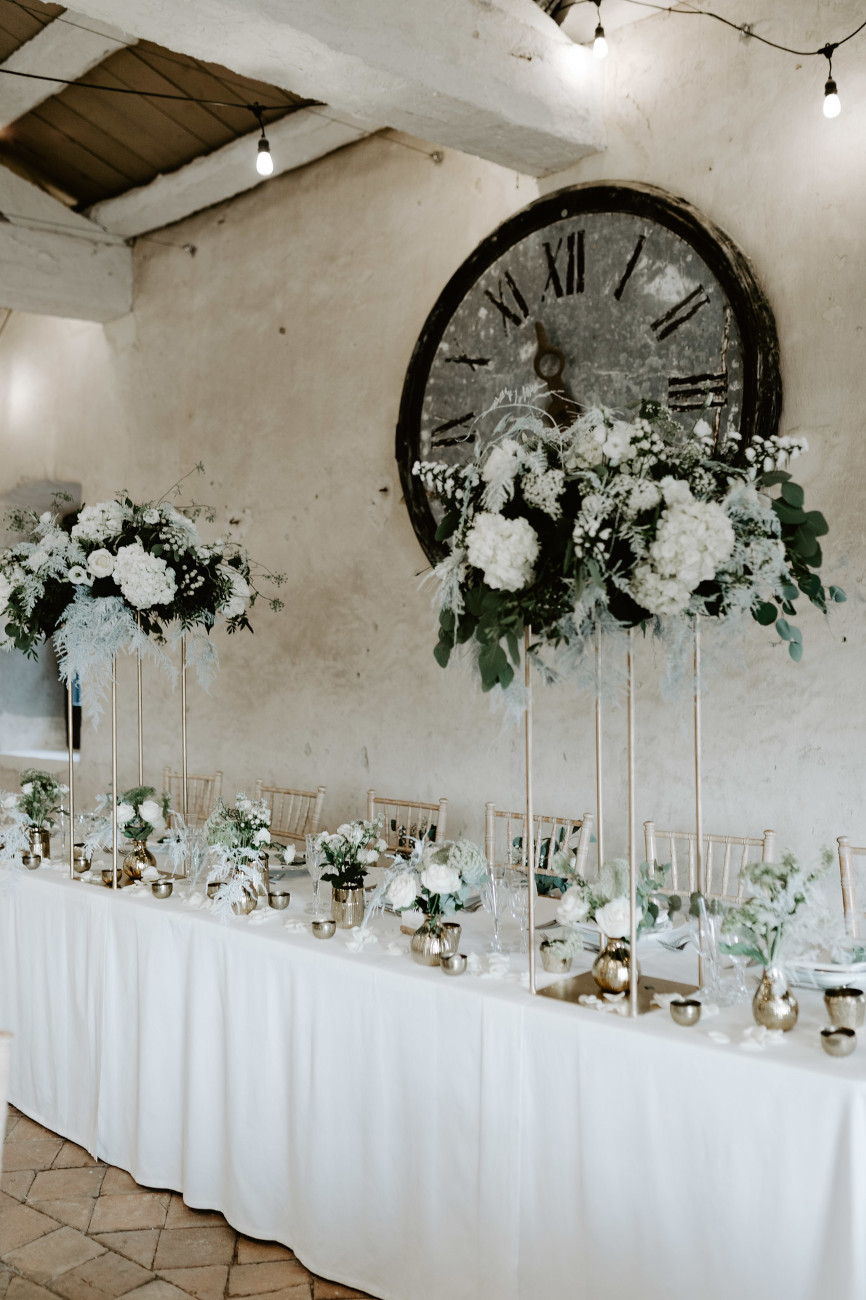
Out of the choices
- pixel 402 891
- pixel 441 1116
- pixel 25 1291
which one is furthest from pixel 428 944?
pixel 25 1291

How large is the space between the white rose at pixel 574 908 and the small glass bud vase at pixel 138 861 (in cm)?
169

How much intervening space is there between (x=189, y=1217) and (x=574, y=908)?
62.0 inches

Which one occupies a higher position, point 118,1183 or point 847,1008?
point 847,1008

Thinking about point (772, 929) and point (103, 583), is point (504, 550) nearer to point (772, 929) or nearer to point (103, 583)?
point (772, 929)

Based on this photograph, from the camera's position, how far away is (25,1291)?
2.78 m

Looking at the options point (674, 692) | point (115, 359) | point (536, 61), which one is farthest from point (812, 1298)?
point (115, 359)

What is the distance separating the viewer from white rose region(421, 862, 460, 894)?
260 centimetres

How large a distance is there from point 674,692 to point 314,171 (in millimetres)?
4432

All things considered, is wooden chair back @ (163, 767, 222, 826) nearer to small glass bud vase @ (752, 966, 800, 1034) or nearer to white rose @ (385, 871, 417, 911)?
white rose @ (385, 871, 417, 911)

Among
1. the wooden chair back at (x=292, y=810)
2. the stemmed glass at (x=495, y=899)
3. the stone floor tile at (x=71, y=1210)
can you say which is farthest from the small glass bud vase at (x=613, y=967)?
the wooden chair back at (x=292, y=810)

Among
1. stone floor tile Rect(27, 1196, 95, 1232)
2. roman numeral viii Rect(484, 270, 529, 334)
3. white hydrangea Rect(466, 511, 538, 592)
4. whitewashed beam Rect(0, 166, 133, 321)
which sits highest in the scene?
whitewashed beam Rect(0, 166, 133, 321)

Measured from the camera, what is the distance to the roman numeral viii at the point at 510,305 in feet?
15.1

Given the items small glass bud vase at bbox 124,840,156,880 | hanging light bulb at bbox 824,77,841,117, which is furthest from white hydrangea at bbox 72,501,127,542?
hanging light bulb at bbox 824,77,841,117

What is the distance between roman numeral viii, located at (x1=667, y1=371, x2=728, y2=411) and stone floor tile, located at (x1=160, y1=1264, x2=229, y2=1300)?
3155mm
